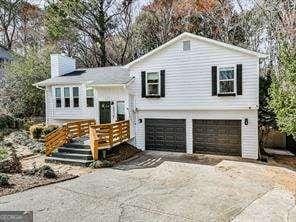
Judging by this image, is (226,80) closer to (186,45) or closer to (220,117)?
(220,117)

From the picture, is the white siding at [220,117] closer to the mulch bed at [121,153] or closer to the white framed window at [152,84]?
the mulch bed at [121,153]

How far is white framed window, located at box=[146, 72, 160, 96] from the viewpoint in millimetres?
19266

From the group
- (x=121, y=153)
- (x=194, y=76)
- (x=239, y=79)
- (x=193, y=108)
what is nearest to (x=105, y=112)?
(x=121, y=153)

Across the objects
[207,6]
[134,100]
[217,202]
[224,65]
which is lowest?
[217,202]

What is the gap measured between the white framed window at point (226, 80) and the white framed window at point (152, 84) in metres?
3.67

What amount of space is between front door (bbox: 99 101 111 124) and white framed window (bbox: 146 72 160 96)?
2969 millimetres

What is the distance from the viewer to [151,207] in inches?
395

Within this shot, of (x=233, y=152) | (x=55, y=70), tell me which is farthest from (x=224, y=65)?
(x=55, y=70)

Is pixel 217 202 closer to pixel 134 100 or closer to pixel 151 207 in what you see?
pixel 151 207

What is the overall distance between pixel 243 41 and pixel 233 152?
14.7 m

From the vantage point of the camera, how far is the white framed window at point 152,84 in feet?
63.2

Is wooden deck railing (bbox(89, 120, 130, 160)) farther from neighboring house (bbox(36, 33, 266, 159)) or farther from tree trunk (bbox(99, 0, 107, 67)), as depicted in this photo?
tree trunk (bbox(99, 0, 107, 67))

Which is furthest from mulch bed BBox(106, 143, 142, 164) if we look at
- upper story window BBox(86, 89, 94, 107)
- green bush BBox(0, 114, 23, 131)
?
green bush BBox(0, 114, 23, 131)

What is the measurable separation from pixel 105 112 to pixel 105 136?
391 cm
